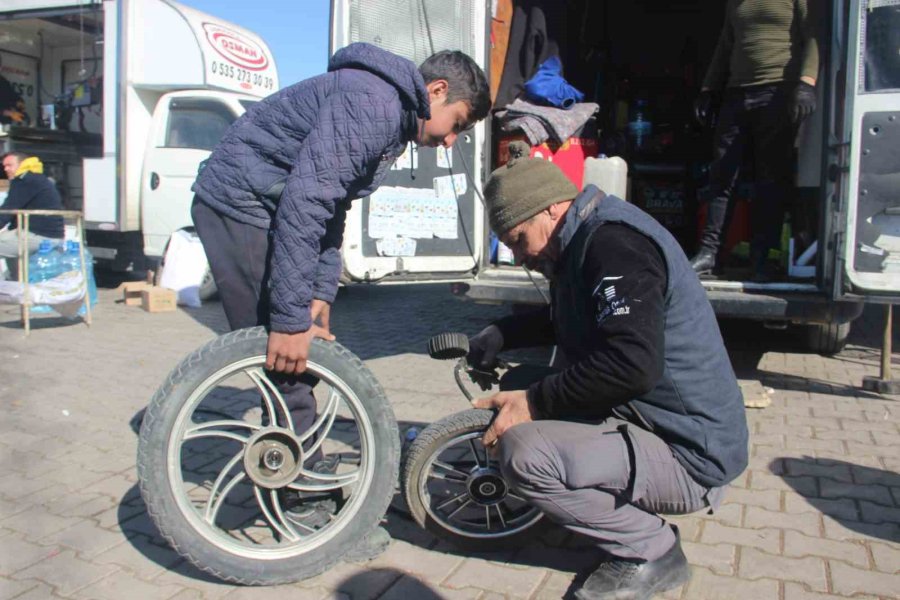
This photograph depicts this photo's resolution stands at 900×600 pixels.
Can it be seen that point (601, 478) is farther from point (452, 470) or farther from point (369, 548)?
point (369, 548)

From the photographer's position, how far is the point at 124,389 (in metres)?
5.01

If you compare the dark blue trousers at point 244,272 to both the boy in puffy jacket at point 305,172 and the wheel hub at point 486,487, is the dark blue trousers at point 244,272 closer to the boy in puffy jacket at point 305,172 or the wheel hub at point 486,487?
the boy in puffy jacket at point 305,172

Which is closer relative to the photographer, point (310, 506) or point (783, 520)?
point (310, 506)

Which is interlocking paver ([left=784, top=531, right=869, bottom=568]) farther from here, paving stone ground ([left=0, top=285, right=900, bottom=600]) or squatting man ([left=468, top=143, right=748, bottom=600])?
squatting man ([left=468, top=143, right=748, bottom=600])

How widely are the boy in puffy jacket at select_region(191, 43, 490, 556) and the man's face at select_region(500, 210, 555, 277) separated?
1.58ft

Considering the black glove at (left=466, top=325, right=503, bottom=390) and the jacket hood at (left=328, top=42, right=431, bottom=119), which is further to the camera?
the black glove at (left=466, top=325, right=503, bottom=390)

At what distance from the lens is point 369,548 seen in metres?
2.74

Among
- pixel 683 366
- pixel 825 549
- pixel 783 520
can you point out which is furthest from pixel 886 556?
pixel 683 366

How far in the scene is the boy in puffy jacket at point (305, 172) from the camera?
236 centimetres

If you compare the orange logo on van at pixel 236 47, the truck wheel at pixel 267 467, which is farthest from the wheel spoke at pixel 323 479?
the orange logo on van at pixel 236 47

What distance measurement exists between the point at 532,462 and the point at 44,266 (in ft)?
19.5

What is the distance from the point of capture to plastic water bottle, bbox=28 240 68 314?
6.86 m

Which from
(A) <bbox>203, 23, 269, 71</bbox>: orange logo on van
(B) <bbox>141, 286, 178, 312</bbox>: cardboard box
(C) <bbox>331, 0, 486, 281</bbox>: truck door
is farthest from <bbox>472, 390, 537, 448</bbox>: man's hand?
(A) <bbox>203, 23, 269, 71</bbox>: orange logo on van

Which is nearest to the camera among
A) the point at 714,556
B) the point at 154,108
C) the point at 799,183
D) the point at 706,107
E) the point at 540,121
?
the point at 714,556
